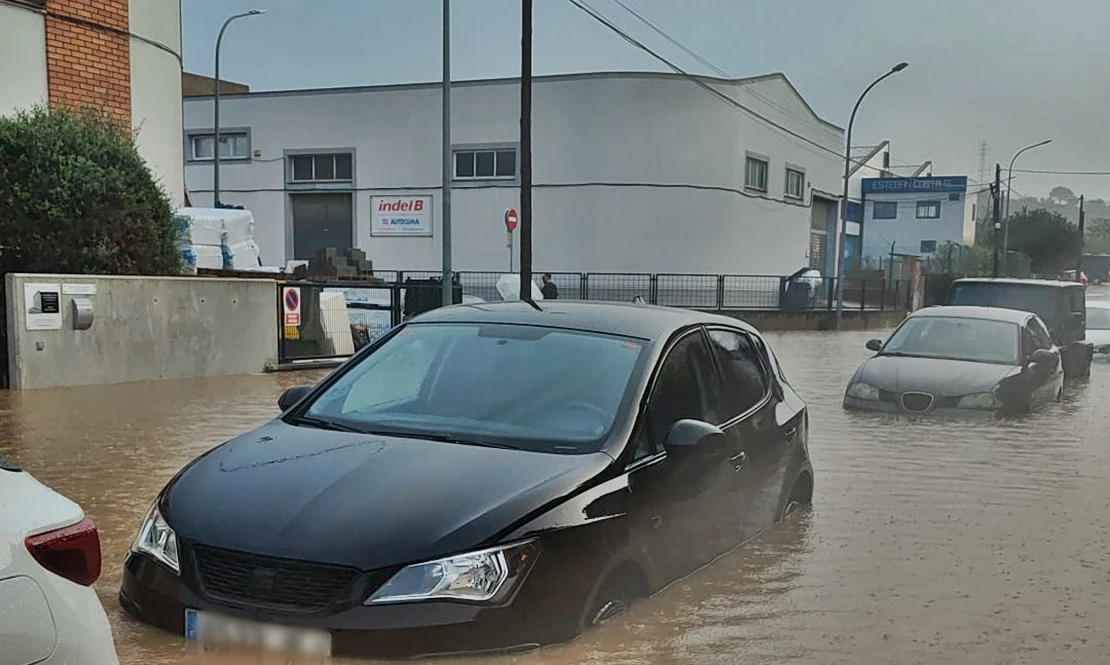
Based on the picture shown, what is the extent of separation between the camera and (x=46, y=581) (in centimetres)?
253

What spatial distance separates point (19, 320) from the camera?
37.5 feet

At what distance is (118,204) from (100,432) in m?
3.89

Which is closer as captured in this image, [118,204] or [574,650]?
[574,650]

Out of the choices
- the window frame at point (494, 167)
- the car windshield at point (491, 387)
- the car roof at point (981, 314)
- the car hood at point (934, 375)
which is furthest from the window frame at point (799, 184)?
the car windshield at point (491, 387)

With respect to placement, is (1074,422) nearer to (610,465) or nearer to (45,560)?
(610,465)

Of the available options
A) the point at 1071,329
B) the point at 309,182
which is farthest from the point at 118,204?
the point at 309,182

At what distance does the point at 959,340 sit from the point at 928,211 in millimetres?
53746

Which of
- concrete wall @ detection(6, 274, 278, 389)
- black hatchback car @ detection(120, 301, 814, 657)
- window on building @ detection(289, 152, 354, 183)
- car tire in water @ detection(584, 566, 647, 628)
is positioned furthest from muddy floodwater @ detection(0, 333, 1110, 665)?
window on building @ detection(289, 152, 354, 183)

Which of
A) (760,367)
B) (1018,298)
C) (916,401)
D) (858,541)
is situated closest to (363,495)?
(760,367)

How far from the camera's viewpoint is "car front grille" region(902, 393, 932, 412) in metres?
11.2

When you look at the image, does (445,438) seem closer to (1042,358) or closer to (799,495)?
(799,495)

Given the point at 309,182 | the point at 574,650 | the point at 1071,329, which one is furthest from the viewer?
the point at 309,182

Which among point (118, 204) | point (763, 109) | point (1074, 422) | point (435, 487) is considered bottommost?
point (1074, 422)

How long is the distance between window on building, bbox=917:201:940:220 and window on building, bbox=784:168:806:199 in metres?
19.7
